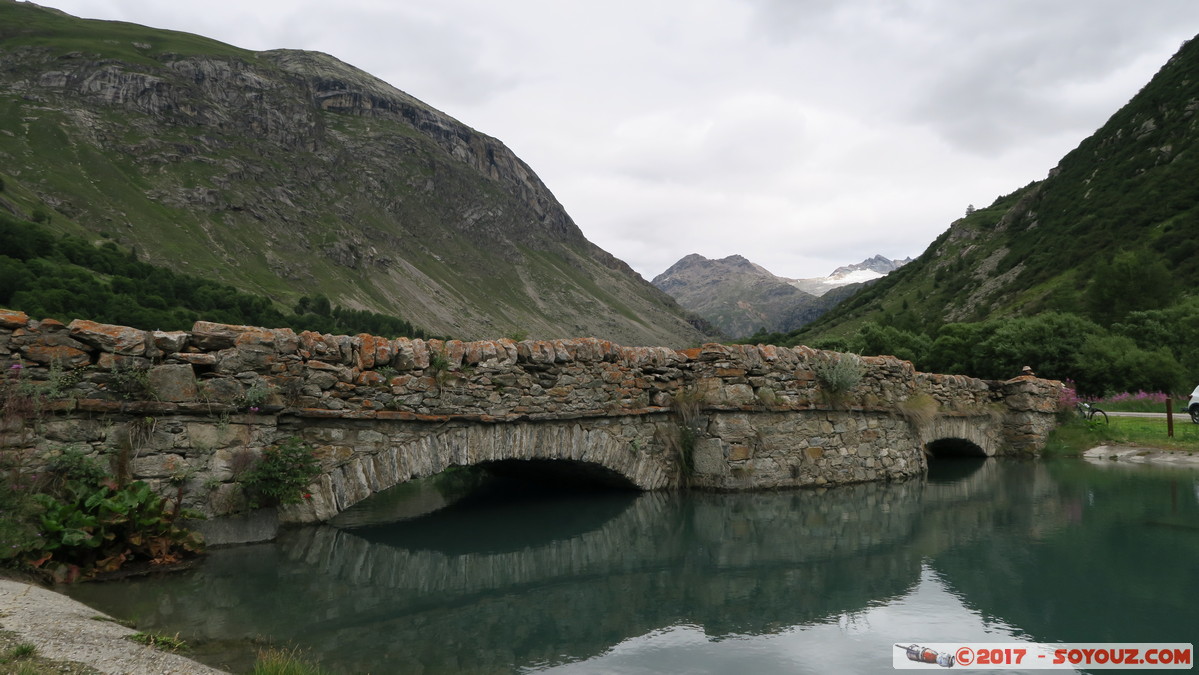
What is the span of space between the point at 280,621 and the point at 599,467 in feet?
19.7

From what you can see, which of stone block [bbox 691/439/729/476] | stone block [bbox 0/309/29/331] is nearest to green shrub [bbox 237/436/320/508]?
stone block [bbox 0/309/29/331]

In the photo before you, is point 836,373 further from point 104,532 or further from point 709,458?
point 104,532

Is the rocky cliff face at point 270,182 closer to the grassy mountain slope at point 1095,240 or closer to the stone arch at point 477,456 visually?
the grassy mountain slope at point 1095,240

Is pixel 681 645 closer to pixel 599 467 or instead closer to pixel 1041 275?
pixel 599 467

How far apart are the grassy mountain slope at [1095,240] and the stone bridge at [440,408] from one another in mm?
42461

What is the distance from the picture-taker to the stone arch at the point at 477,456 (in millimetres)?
7668

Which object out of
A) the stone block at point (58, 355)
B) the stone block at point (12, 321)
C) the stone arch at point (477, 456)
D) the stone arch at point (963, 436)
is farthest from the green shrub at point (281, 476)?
the stone arch at point (963, 436)

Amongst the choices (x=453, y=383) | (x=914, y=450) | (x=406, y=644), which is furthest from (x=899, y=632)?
(x=914, y=450)

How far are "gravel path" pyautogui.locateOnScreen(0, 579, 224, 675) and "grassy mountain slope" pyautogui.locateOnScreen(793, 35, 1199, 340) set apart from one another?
52722 millimetres

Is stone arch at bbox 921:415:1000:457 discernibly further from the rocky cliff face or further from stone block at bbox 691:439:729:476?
the rocky cliff face

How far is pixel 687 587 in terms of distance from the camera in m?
6.41

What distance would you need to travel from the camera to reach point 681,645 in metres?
4.89

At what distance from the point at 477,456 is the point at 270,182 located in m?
152

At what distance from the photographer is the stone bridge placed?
6289mm
